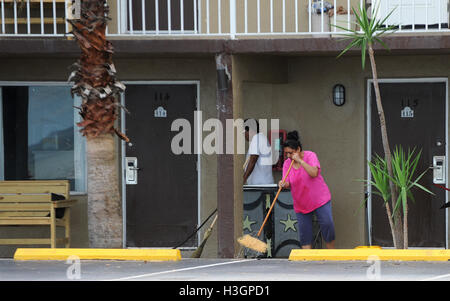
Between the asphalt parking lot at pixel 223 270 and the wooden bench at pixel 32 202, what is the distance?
152 centimetres

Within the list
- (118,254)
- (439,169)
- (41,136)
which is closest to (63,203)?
(41,136)

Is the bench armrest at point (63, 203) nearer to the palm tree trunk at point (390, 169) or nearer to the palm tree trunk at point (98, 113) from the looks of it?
the palm tree trunk at point (98, 113)

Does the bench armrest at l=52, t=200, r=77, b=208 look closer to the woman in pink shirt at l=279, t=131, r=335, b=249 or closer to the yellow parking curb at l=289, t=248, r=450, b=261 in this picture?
the woman in pink shirt at l=279, t=131, r=335, b=249

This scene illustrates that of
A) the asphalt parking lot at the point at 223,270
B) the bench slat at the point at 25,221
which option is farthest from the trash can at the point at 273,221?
the bench slat at the point at 25,221

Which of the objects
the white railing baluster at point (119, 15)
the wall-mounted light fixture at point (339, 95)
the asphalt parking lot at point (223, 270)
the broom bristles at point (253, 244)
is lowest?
the asphalt parking lot at point (223, 270)

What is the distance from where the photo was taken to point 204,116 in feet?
45.1

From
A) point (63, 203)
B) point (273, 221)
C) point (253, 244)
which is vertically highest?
point (63, 203)

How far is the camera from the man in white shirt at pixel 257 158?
42.7ft

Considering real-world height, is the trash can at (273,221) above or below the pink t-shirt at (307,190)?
below

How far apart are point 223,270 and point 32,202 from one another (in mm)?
3675

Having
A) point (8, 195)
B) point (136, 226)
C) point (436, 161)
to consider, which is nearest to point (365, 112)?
point (436, 161)

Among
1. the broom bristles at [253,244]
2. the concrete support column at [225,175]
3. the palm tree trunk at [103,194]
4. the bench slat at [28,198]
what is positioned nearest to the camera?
the palm tree trunk at [103,194]

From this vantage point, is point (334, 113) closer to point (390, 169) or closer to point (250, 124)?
point (250, 124)

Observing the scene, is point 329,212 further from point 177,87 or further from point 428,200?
point 177,87
